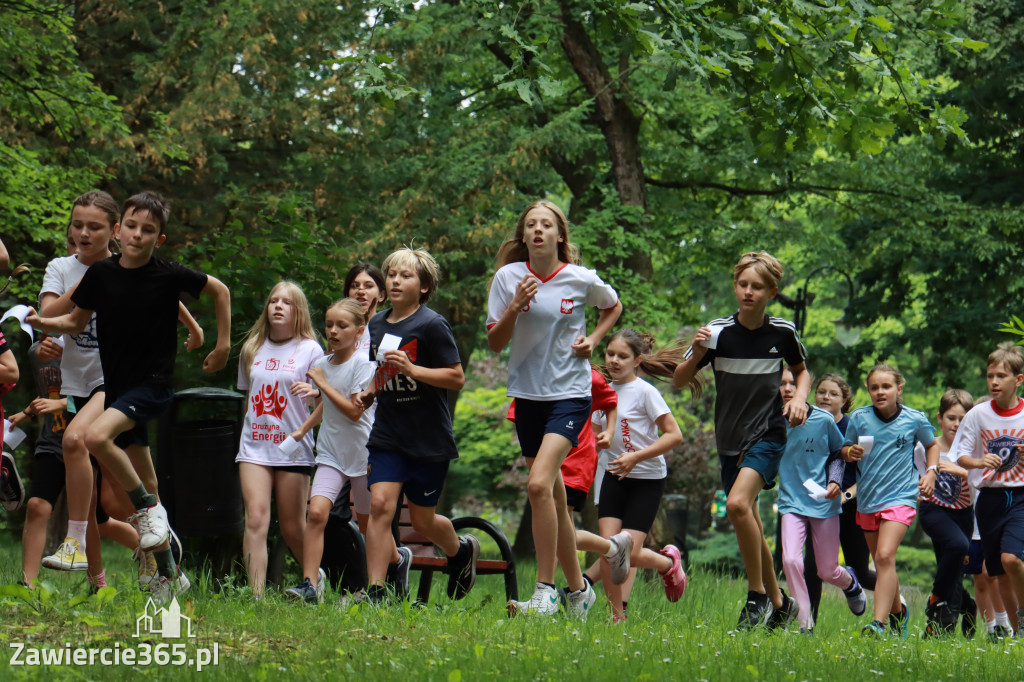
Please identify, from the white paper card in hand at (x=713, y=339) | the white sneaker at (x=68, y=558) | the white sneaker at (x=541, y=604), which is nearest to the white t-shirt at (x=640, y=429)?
the white paper card in hand at (x=713, y=339)

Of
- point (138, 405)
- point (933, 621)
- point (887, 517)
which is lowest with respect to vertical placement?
point (933, 621)

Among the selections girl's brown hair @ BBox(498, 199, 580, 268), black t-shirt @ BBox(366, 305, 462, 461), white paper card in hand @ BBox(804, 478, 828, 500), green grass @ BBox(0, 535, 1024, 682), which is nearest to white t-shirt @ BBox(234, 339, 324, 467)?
black t-shirt @ BBox(366, 305, 462, 461)

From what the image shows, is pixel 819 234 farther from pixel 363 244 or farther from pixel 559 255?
pixel 559 255

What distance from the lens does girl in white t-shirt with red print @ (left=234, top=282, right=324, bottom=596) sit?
24.1ft

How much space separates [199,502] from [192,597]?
183cm

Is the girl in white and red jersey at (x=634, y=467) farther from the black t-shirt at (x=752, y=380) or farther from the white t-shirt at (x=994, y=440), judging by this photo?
the white t-shirt at (x=994, y=440)

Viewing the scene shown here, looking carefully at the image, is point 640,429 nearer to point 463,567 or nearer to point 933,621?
point 463,567

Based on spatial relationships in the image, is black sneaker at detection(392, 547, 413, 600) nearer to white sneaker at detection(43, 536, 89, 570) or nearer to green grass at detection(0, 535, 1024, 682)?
green grass at detection(0, 535, 1024, 682)

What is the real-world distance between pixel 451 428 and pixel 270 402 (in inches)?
57.4

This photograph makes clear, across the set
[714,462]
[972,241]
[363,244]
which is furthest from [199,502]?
[714,462]

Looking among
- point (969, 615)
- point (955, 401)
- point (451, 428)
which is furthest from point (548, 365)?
point (969, 615)

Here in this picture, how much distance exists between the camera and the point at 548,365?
6625mm

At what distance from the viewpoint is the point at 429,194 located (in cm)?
1617

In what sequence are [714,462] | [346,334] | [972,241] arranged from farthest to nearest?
[714,462]
[972,241]
[346,334]
